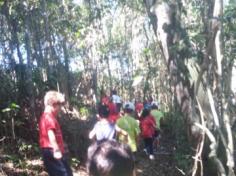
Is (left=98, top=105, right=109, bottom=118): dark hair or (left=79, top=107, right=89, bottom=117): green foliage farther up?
(left=98, top=105, right=109, bottom=118): dark hair

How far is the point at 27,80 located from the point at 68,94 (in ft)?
17.6

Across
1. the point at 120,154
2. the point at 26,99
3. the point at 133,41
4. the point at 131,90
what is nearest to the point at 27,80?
the point at 26,99

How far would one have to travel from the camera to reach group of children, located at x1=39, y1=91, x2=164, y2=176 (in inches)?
130

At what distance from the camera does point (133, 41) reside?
102 feet

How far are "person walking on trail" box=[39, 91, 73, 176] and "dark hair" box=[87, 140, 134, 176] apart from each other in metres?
2.77

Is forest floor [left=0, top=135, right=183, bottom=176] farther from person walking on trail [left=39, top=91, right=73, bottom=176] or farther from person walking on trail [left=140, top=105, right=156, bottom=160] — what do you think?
person walking on trail [left=39, top=91, right=73, bottom=176]

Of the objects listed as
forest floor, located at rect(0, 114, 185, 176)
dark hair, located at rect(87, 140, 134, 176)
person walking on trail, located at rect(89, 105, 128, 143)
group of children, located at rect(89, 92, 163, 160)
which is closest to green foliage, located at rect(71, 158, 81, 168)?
forest floor, located at rect(0, 114, 185, 176)

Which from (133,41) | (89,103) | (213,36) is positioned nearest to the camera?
(213,36)

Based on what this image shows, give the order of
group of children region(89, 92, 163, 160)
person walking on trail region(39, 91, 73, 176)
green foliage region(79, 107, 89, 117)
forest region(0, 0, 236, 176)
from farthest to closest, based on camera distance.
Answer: green foliage region(79, 107, 89, 117), group of children region(89, 92, 163, 160), person walking on trail region(39, 91, 73, 176), forest region(0, 0, 236, 176)

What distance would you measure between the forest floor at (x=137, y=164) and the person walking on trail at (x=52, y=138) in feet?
9.13

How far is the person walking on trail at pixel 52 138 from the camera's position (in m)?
6.17

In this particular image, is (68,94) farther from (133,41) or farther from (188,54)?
(133,41)

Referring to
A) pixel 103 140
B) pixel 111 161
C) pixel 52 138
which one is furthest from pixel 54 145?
pixel 111 161

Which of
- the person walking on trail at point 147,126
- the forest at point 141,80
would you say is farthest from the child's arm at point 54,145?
the person walking on trail at point 147,126
